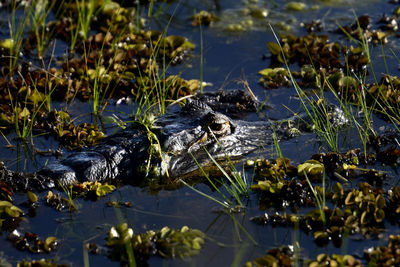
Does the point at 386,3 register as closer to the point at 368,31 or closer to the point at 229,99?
the point at 368,31

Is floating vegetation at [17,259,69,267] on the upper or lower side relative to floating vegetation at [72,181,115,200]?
lower

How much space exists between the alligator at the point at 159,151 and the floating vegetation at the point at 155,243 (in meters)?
0.71

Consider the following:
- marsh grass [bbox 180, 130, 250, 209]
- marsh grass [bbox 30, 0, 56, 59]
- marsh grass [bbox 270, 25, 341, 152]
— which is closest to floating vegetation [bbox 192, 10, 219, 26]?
marsh grass [bbox 30, 0, 56, 59]

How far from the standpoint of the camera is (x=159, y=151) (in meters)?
5.22

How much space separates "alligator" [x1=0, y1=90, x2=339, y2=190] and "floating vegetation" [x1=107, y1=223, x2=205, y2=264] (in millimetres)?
710

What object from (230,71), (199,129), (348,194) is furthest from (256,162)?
(230,71)

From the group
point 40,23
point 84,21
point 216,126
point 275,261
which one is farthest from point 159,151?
point 40,23

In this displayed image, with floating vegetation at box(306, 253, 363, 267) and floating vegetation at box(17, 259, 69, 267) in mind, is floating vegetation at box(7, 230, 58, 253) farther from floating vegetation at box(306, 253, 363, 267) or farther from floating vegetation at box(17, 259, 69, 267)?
floating vegetation at box(306, 253, 363, 267)

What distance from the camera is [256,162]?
5508 mm

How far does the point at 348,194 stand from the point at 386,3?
16.4ft

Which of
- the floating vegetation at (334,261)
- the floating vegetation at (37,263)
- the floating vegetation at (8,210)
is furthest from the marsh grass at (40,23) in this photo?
the floating vegetation at (334,261)

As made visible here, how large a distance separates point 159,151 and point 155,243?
3.18 ft

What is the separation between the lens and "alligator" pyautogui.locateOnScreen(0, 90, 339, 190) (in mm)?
5188

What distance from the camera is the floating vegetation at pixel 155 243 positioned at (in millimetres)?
4430
